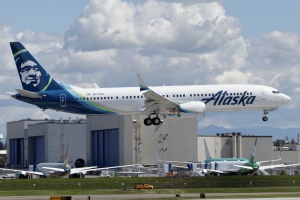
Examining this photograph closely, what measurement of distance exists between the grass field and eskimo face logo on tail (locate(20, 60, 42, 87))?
13626 mm

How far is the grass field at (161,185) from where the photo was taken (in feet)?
338

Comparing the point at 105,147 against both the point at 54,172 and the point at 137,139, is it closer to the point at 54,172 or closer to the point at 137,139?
the point at 137,139

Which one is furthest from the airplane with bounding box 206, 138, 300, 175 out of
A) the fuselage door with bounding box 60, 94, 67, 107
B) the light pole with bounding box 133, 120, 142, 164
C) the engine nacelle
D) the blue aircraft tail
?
the blue aircraft tail

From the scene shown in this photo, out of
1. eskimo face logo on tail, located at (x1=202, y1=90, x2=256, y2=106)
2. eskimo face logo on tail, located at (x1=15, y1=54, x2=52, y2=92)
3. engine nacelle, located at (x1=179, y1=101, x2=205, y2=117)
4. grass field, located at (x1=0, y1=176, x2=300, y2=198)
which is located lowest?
grass field, located at (x1=0, y1=176, x2=300, y2=198)

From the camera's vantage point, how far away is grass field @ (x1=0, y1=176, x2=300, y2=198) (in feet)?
338

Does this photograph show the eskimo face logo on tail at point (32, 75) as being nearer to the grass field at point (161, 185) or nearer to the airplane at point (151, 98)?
the airplane at point (151, 98)

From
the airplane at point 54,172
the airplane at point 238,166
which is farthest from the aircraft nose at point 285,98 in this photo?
the airplane at point 54,172

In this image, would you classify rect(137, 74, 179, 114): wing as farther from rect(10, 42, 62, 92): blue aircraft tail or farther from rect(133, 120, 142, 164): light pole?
rect(133, 120, 142, 164): light pole

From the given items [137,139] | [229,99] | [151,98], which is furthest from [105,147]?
[229,99]

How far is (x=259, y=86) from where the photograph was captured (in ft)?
368

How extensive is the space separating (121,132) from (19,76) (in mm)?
64165

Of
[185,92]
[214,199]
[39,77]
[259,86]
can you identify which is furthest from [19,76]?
[214,199]

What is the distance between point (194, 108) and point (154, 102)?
5.77 m

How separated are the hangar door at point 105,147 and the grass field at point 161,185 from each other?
6760cm
